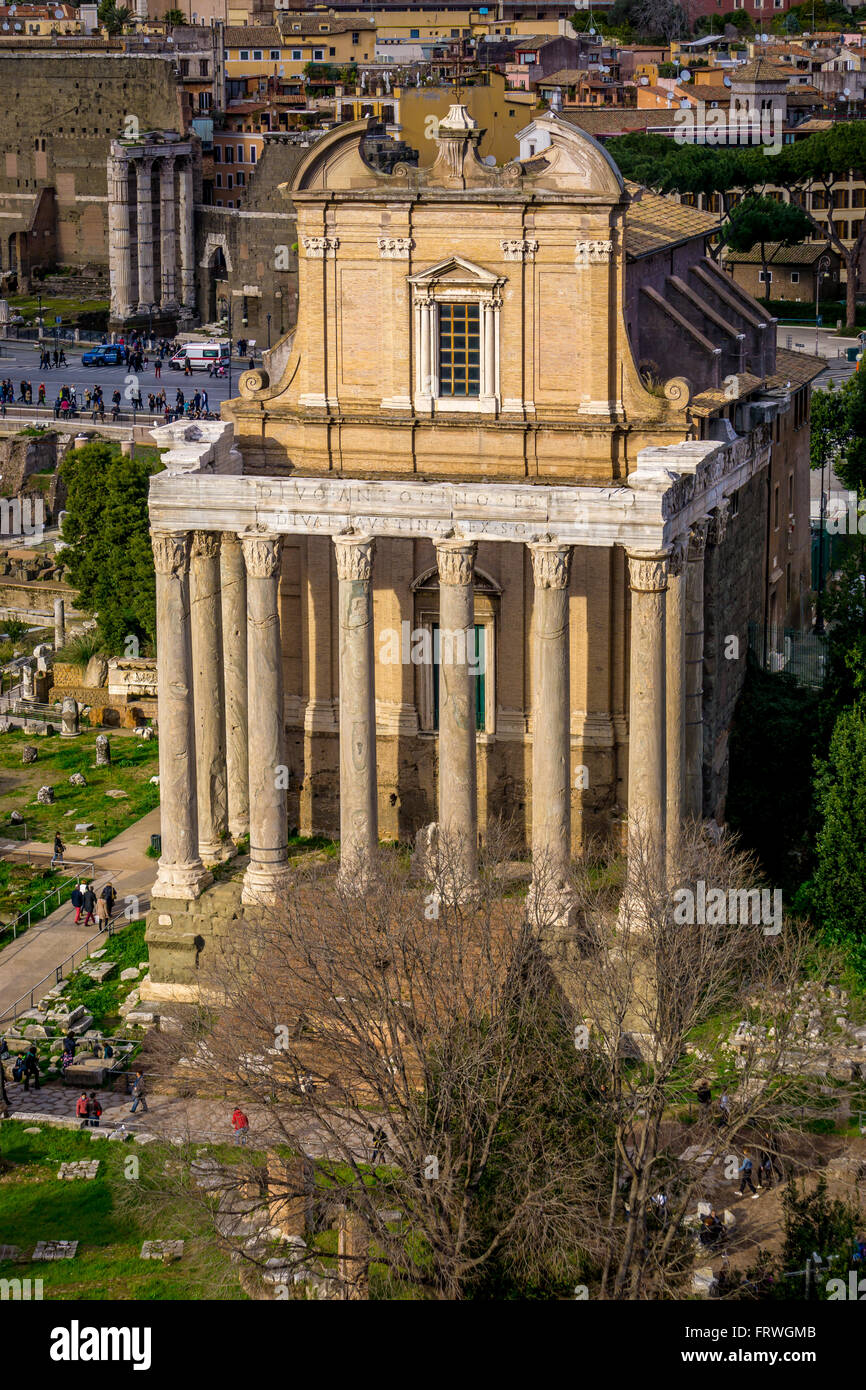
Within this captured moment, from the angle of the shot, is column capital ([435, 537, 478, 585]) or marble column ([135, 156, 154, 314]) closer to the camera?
column capital ([435, 537, 478, 585])

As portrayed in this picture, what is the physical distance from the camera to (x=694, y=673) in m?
56.4

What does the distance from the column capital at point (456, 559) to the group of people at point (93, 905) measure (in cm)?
1288

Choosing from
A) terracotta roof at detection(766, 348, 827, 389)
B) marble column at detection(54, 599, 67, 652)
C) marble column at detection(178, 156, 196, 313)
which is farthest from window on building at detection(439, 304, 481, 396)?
marble column at detection(178, 156, 196, 313)

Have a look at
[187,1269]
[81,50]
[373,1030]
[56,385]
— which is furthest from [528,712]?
[81,50]

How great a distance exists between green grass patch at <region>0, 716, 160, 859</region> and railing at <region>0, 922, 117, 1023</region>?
5685 mm

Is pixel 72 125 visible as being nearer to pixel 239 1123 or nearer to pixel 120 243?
pixel 120 243

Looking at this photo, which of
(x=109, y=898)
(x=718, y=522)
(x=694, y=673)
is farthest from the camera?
(x=109, y=898)

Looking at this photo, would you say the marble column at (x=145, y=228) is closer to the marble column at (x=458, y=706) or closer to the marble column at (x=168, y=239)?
the marble column at (x=168, y=239)

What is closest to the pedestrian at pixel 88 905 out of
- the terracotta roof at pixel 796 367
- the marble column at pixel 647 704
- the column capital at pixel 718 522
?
the marble column at pixel 647 704

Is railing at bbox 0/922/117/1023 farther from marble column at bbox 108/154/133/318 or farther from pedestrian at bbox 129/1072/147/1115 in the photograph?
marble column at bbox 108/154/133/318

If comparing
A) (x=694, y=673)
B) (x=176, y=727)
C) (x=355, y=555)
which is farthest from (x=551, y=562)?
(x=176, y=727)

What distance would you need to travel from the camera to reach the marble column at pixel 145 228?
501 ft

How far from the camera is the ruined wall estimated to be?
167750mm

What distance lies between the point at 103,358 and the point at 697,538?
253ft
